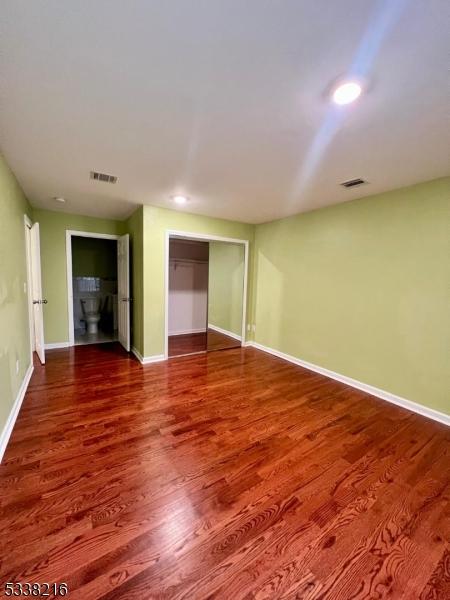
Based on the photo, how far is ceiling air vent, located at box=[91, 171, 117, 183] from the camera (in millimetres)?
2576

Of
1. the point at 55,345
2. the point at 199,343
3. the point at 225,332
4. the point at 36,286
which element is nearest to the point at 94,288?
the point at 55,345

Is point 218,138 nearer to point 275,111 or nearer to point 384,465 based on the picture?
point 275,111

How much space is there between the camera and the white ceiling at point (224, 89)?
101 centimetres

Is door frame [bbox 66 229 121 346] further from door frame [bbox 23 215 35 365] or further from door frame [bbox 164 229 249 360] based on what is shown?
door frame [bbox 164 229 249 360]

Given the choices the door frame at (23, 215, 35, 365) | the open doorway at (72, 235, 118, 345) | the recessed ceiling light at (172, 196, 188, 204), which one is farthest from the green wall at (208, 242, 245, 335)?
the door frame at (23, 215, 35, 365)

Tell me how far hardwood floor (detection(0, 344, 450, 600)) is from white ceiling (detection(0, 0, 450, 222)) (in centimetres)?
235

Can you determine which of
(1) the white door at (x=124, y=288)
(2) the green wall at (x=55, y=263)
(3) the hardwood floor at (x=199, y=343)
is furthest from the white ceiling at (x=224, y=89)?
(3) the hardwood floor at (x=199, y=343)

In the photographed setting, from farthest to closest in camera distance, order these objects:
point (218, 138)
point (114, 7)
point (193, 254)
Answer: point (193, 254)
point (218, 138)
point (114, 7)

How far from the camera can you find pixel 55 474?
1.70 m

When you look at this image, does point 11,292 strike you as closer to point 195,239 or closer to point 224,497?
point 224,497

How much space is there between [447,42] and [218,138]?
4.17 feet

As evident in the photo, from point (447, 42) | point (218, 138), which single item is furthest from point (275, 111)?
point (447, 42)

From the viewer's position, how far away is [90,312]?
540 centimetres

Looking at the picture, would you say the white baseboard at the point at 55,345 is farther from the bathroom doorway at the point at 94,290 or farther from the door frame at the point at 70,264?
the bathroom doorway at the point at 94,290
